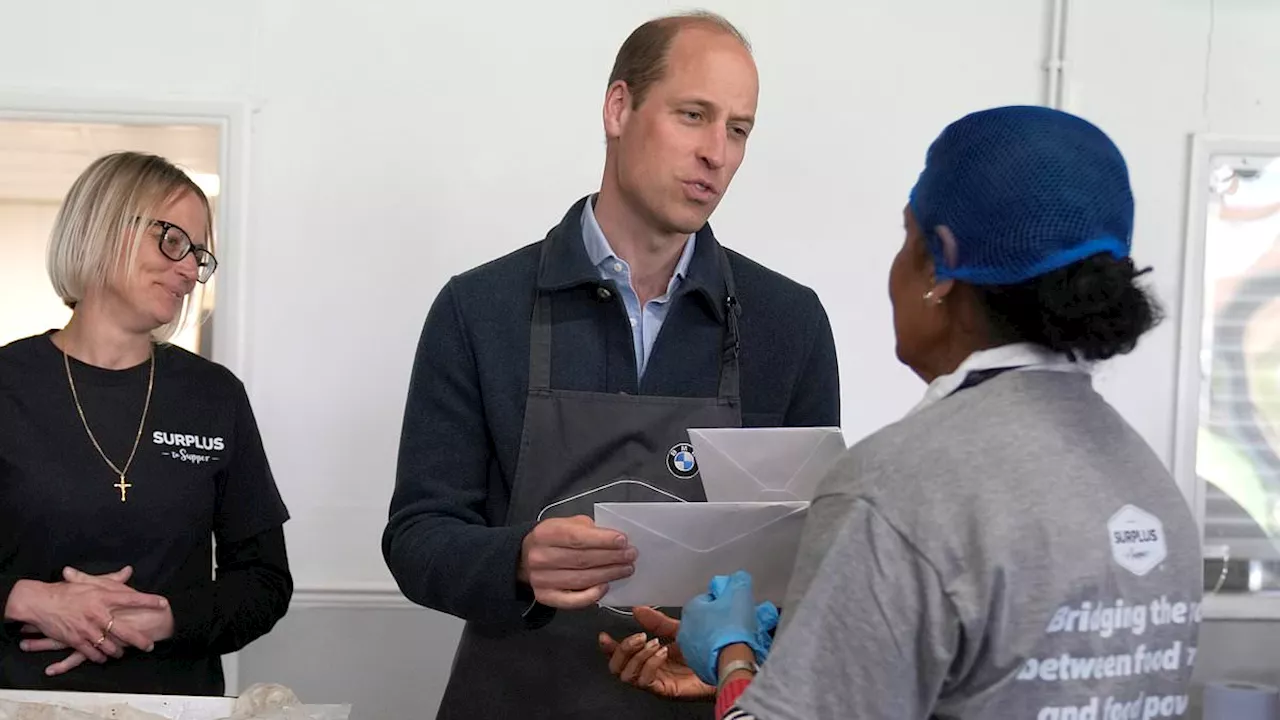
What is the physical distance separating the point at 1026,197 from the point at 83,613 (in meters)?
1.39

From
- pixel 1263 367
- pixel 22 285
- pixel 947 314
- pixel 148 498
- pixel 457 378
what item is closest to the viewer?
pixel 947 314

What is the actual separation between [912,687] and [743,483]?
0.51 metres

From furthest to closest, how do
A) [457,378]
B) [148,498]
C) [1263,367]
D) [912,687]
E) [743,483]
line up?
[1263,367], [148,498], [457,378], [743,483], [912,687]

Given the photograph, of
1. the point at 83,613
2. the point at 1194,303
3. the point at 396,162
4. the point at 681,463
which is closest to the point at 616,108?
the point at 681,463

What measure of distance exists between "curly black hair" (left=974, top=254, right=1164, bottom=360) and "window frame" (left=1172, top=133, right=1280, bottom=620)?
2120 mm

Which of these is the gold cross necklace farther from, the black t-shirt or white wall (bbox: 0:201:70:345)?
white wall (bbox: 0:201:70:345)

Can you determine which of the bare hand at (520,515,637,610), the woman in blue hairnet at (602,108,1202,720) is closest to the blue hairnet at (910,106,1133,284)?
the woman in blue hairnet at (602,108,1202,720)

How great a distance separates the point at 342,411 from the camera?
286cm

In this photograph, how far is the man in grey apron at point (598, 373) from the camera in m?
1.66

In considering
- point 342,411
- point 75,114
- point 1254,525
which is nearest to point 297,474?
point 342,411

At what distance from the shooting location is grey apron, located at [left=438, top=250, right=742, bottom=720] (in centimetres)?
166

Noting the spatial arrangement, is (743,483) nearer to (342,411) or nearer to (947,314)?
(947,314)

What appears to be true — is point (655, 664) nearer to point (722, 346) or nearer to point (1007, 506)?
point (722, 346)

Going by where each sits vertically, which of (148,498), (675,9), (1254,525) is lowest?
(1254,525)
